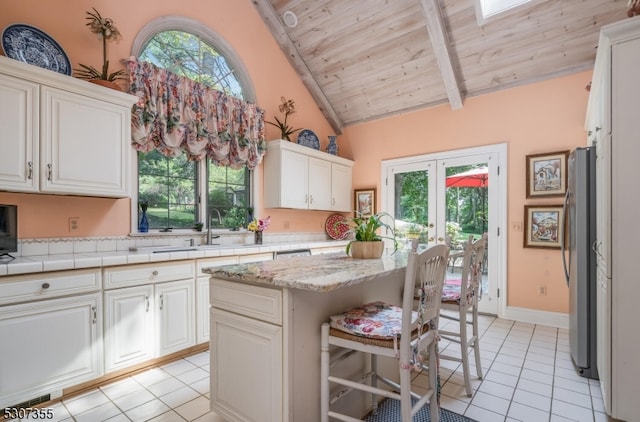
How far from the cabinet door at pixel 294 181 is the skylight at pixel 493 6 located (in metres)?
2.56

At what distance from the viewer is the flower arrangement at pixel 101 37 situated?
8.73ft

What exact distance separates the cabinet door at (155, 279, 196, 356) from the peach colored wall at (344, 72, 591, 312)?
3.57 metres

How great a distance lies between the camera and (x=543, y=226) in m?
3.71

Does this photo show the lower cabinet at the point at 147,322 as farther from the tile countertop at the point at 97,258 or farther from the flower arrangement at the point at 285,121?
the flower arrangement at the point at 285,121

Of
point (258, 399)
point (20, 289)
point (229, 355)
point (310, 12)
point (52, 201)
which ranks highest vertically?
point (310, 12)

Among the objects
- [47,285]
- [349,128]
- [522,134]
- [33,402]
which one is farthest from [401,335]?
[349,128]

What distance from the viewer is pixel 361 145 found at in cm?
534

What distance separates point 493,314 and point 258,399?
11.4 feet

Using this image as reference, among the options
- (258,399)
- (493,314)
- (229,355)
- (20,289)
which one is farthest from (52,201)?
(493,314)

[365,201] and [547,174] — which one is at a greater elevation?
[547,174]

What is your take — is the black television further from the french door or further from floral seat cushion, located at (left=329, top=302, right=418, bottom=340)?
the french door

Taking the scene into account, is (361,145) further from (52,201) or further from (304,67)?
(52,201)

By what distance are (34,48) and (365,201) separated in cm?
416

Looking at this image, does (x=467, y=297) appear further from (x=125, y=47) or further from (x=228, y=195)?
(x=125, y=47)
